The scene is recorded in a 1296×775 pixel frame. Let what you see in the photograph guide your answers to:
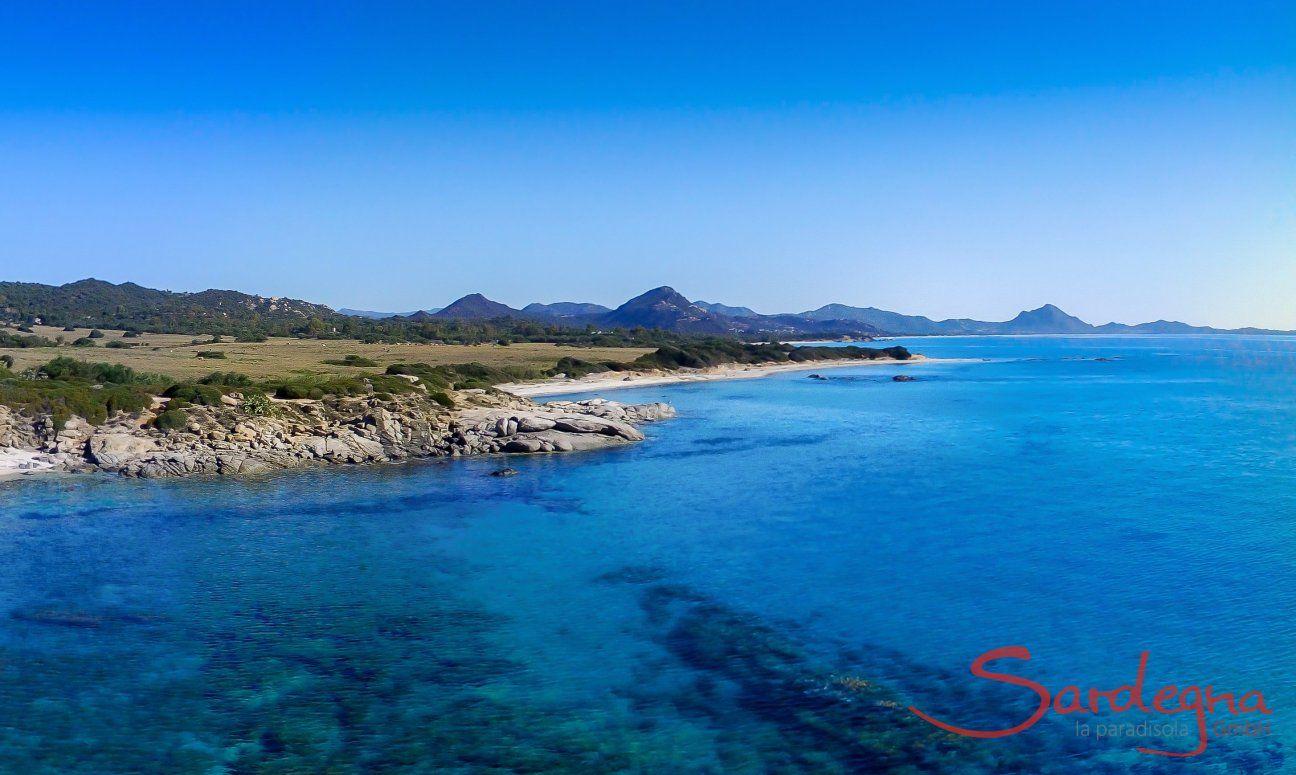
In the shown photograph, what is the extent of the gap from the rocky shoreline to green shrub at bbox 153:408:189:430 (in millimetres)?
163

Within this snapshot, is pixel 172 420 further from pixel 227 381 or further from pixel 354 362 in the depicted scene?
pixel 354 362

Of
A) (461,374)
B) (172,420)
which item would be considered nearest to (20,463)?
(172,420)

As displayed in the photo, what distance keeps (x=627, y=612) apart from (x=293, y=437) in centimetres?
2030

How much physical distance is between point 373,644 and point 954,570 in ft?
37.4

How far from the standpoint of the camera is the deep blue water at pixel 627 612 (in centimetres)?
1052

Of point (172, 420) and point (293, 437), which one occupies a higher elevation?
point (172, 420)

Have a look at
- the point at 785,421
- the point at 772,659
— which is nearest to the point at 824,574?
the point at 772,659

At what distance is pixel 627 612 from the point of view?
1557cm

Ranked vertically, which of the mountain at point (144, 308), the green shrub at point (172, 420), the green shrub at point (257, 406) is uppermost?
the mountain at point (144, 308)

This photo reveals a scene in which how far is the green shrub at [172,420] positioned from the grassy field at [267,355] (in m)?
14.5

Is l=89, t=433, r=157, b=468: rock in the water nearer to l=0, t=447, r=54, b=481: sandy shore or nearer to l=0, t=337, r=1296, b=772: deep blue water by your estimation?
l=0, t=447, r=54, b=481: sandy shore

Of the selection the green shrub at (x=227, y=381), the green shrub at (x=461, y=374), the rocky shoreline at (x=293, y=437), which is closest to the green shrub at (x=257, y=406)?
the rocky shoreline at (x=293, y=437)

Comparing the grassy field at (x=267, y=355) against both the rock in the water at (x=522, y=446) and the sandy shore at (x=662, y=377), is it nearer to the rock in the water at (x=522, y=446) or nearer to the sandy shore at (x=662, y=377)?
the sandy shore at (x=662, y=377)

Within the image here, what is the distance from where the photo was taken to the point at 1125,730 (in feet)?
35.5
